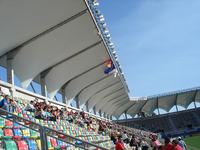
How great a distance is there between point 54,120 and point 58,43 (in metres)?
6.78

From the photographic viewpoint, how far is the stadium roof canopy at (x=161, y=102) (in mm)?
61688

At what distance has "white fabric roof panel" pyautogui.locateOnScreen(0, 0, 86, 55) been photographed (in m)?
15.7

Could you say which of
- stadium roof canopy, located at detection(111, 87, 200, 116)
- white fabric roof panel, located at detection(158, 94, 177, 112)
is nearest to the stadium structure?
stadium roof canopy, located at detection(111, 87, 200, 116)

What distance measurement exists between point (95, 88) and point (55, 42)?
53.7 ft

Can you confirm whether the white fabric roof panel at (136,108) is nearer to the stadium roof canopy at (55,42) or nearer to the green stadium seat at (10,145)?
the stadium roof canopy at (55,42)

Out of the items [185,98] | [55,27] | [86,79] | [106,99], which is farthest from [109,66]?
[185,98]

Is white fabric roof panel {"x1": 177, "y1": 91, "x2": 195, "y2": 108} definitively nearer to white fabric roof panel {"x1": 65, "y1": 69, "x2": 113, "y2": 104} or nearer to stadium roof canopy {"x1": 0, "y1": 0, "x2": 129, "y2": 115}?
white fabric roof panel {"x1": 65, "y1": 69, "x2": 113, "y2": 104}

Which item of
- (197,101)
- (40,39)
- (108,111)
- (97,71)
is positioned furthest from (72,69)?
(197,101)

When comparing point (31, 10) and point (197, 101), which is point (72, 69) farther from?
point (197, 101)

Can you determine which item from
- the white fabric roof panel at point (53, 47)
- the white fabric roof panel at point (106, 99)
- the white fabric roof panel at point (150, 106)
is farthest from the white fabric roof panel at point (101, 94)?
the white fabric roof panel at point (150, 106)

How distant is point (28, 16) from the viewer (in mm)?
17000

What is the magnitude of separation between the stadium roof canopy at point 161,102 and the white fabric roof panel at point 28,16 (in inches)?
1618

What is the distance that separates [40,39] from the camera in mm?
19938

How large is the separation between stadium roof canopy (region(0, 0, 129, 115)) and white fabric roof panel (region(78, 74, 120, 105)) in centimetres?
376
